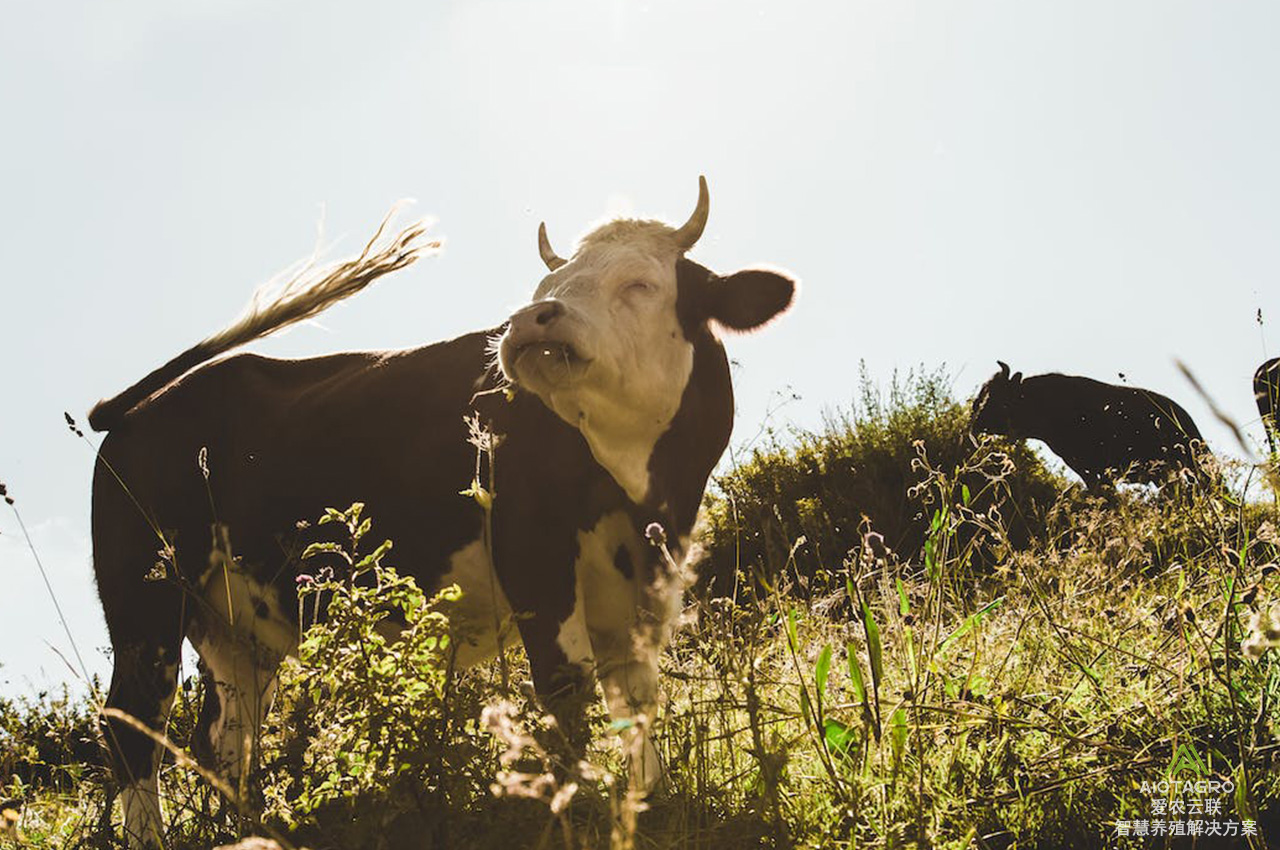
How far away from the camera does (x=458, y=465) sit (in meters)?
3.91

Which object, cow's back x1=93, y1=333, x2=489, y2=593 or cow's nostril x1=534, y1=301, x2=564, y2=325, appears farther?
cow's back x1=93, y1=333, x2=489, y2=593

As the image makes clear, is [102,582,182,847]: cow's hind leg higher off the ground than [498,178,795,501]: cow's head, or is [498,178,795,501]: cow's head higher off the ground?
[498,178,795,501]: cow's head

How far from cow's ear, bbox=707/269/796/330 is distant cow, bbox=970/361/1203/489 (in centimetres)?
834

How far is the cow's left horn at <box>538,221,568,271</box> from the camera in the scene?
450 cm

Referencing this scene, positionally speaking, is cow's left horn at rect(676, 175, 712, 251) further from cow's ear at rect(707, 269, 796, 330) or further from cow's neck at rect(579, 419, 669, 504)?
cow's neck at rect(579, 419, 669, 504)

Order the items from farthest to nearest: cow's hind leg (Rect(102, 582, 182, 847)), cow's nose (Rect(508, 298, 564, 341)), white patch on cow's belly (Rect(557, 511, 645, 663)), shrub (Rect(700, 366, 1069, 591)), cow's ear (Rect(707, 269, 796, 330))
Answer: shrub (Rect(700, 366, 1069, 591))
cow's ear (Rect(707, 269, 796, 330))
cow's hind leg (Rect(102, 582, 182, 847))
white patch on cow's belly (Rect(557, 511, 645, 663))
cow's nose (Rect(508, 298, 564, 341))

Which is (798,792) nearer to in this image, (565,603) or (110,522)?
(565,603)

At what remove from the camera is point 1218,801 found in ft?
7.38

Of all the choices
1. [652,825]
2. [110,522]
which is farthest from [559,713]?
[110,522]

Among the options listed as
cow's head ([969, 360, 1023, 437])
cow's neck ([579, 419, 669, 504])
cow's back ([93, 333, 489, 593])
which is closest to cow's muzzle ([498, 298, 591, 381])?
cow's neck ([579, 419, 669, 504])

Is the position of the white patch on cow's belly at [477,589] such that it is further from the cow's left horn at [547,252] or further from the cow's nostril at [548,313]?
the cow's left horn at [547,252]

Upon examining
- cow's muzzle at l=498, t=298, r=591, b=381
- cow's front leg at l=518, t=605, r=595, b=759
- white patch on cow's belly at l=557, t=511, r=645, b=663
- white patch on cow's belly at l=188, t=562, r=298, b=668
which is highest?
cow's muzzle at l=498, t=298, r=591, b=381

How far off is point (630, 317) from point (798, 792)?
1.69m

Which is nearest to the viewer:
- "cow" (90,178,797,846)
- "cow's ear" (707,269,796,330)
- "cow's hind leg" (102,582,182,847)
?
"cow" (90,178,797,846)
